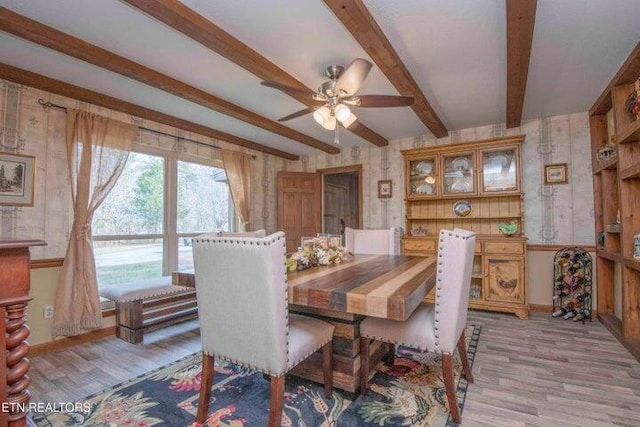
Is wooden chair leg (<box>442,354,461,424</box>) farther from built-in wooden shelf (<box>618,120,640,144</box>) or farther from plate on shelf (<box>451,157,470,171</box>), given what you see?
plate on shelf (<box>451,157,470,171</box>)

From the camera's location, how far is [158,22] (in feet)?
6.28

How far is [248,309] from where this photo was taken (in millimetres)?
Answer: 1422

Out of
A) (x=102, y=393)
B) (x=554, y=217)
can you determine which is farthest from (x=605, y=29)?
(x=102, y=393)

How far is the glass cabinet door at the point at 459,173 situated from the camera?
3.92 meters

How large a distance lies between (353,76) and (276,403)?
6.11 ft

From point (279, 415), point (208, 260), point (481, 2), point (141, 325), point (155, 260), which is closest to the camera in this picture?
point (279, 415)

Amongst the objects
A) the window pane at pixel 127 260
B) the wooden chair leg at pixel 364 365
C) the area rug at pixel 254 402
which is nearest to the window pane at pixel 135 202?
the window pane at pixel 127 260

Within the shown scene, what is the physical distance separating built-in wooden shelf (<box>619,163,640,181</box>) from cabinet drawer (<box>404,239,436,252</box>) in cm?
180

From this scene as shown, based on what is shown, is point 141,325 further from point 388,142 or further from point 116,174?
point 388,142

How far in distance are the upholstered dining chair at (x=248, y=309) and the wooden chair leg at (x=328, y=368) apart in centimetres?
22

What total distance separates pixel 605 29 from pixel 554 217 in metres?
2.23

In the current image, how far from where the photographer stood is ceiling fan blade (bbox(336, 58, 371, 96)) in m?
1.91

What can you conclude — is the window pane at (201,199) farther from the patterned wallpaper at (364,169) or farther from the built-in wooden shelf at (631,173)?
the built-in wooden shelf at (631,173)

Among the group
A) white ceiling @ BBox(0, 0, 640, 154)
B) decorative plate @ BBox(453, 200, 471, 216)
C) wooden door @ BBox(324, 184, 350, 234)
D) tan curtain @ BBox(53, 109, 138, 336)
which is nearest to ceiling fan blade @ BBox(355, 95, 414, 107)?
white ceiling @ BBox(0, 0, 640, 154)
